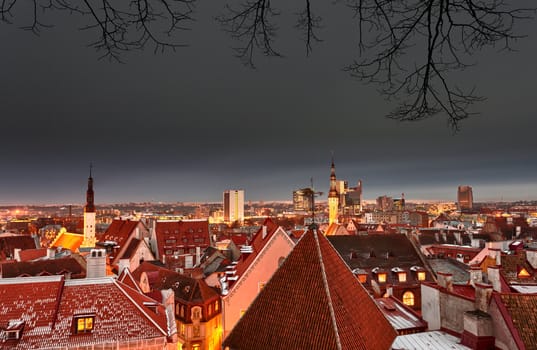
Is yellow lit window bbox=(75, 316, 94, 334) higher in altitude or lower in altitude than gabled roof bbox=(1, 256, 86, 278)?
higher

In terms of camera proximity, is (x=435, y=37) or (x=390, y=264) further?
(x=390, y=264)

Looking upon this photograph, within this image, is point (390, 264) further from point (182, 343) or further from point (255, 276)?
point (182, 343)

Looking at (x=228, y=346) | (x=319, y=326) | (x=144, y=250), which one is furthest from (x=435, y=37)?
(x=144, y=250)

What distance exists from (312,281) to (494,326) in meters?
7.38

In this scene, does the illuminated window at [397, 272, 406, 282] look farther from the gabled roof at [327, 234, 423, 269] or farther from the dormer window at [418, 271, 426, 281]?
the gabled roof at [327, 234, 423, 269]

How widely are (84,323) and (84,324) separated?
0.13 feet

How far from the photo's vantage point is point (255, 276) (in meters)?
25.4

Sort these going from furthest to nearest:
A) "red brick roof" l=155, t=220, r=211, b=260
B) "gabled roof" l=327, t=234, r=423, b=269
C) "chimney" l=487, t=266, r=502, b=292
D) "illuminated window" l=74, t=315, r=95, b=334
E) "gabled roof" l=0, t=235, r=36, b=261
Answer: "red brick roof" l=155, t=220, r=211, b=260
"gabled roof" l=0, t=235, r=36, b=261
"gabled roof" l=327, t=234, r=423, b=269
"chimney" l=487, t=266, r=502, b=292
"illuminated window" l=74, t=315, r=95, b=334

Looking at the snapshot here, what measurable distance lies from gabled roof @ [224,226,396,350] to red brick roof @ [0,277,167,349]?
6.86 meters

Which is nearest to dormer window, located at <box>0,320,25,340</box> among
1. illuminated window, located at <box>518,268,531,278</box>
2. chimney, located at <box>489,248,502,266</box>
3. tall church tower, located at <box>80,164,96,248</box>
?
illuminated window, located at <box>518,268,531,278</box>

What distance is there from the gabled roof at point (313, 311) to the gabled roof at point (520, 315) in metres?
4.02

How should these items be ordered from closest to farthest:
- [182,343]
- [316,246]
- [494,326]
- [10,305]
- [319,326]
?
1. [319,326]
2. [316,246]
3. [494,326]
4. [10,305]
5. [182,343]

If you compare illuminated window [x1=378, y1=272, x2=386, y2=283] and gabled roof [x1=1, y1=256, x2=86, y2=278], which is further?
illuminated window [x1=378, y1=272, x2=386, y2=283]

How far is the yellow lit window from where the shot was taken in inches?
616
